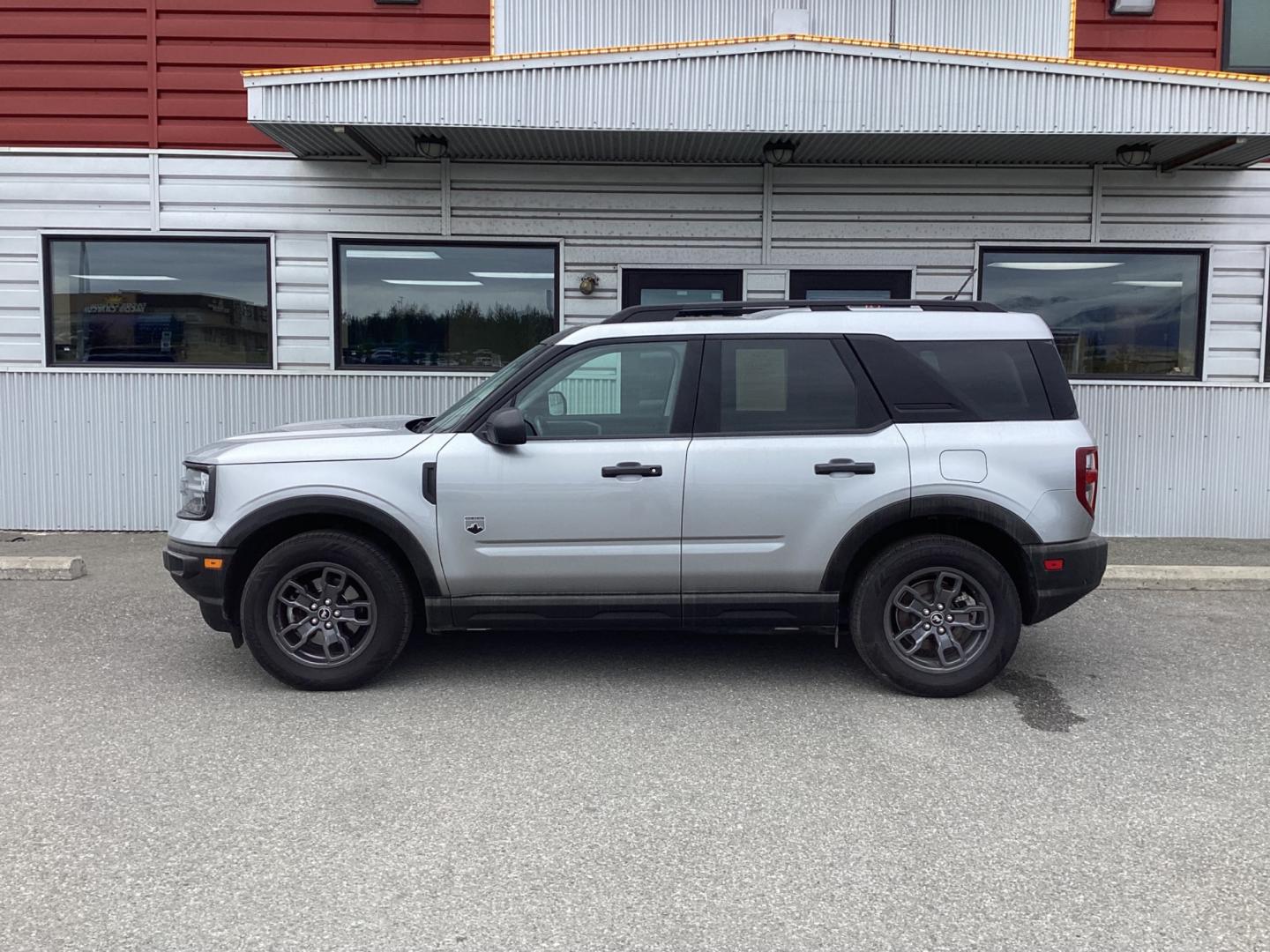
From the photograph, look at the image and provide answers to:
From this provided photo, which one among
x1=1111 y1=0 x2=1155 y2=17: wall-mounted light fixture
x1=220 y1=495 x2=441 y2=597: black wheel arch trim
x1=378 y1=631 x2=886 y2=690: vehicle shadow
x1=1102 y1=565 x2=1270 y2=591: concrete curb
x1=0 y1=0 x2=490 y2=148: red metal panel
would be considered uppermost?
x1=1111 y1=0 x2=1155 y2=17: wall-mounted light fixture

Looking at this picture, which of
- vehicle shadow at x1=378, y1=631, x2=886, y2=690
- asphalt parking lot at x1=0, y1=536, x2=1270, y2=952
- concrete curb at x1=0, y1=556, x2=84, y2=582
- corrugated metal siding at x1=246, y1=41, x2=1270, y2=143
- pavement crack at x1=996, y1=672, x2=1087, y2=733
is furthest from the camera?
corrugated metal siding at x1=246, y1=41, x2=1270, y2=143

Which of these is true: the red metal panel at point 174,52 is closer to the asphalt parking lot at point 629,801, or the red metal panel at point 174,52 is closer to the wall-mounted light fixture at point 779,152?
the wall-mounted light fixture at point 779,152

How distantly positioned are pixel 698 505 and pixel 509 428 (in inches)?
39.5

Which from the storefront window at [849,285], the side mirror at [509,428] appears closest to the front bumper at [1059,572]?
the side mirror at [509,428]

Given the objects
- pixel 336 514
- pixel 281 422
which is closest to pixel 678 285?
pixel 281 422

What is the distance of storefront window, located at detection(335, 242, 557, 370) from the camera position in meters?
9.15

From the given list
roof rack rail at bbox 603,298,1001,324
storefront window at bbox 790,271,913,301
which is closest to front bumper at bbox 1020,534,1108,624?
roof rack rail at bbox 603,298,1001,324

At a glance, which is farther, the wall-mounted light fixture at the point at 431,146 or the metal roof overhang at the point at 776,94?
the wall-mounted light fixture at the point at 431,146

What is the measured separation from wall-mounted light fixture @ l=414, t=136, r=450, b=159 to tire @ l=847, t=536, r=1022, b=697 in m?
5.49

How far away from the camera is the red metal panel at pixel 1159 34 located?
29.2ft

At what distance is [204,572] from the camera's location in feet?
16.0

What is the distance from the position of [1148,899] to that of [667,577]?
2486 mm

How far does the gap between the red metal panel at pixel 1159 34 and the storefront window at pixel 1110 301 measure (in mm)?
1749

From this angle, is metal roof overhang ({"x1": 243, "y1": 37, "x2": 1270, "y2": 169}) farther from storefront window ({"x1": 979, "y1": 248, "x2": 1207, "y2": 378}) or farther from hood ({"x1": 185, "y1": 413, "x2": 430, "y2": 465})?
hood ({"x1": 185, "y1": 413, "x2": 430, "y2": 465})
